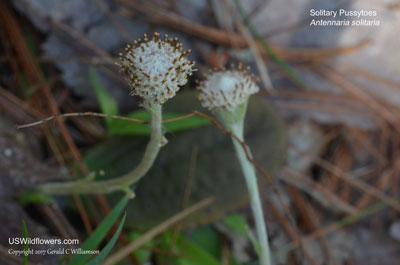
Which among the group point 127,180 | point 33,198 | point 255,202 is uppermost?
point 33,198

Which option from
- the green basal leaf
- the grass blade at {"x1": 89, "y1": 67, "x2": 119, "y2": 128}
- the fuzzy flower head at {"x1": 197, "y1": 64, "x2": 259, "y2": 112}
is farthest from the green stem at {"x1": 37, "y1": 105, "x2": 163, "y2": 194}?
the grass blade at {"x1": 89, "y1": 67, "x2": 119, "y2": 128}

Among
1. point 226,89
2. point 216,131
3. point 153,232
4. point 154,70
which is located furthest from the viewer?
point 216,131

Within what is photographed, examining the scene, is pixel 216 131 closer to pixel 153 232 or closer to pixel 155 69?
pixel 153 232

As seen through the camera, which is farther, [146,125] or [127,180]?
[146,125]

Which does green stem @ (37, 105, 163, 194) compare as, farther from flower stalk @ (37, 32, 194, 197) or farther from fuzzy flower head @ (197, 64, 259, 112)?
fuzzy flower head @ (197, 64, 259, 112)

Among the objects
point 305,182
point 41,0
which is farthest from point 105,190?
point 305,182

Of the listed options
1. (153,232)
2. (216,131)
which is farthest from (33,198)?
(216,131)
